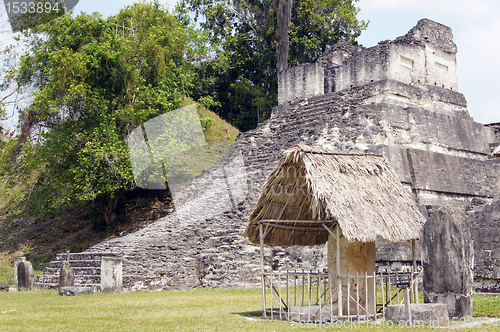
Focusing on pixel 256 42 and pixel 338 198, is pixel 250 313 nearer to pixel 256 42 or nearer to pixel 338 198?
pixel 338 198

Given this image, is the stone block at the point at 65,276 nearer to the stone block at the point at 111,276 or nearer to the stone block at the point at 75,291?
the stone block at the point at 75,291

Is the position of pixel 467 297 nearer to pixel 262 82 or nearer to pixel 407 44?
pixel 407 44

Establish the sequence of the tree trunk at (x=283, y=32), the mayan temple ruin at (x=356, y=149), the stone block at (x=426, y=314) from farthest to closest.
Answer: the tree trunk at (x=283, y=32), the mayan temple ruin at (x=356, y=149), the stone block at (x=426, y=314)

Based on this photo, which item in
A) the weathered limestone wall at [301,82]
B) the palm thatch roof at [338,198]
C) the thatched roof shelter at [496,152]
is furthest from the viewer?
the weathered limestone wall at [301,82]

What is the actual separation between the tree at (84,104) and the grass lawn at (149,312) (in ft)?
19.8

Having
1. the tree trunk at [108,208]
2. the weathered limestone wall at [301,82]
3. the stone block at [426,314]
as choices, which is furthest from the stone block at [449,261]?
the tree trunk at [108,208]

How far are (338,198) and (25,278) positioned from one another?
374 inches

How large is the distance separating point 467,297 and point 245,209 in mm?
7761

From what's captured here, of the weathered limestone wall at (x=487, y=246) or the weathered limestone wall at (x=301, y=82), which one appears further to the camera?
the weathered limestone wall at (x=301, y=82)

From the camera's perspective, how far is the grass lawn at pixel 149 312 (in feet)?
22.4

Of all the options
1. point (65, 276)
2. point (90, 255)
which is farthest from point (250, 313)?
point (90, 255)

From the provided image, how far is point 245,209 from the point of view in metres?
14.3

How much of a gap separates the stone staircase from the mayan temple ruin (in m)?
0.07

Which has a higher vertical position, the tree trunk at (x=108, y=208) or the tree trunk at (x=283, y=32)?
the tree trunk at (x=283, y=32)
